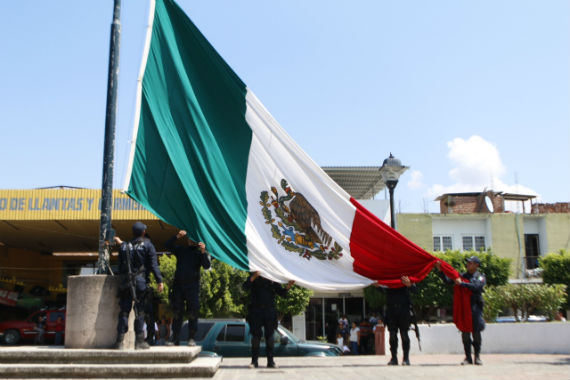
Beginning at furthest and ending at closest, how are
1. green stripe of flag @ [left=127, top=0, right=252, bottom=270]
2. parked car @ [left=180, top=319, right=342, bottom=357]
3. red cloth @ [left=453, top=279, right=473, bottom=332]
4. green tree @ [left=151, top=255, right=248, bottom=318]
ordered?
→ green tree @ [left=151, top=255, right=248, bottom=318] → parked car @ [left=180, top=319, right=342, bottom=357] → red cloth @ [left=453, top=279, right=473, bottom=332] → green stripe of flag @ [left=127, top=0, right=252, bottom=270]

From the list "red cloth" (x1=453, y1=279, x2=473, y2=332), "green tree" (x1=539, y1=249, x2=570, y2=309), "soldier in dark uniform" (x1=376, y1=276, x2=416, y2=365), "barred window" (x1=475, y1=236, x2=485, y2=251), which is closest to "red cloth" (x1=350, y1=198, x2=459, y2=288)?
"soldier in dark uniform" (x1=376, y1=276, x2=416, y2=365)

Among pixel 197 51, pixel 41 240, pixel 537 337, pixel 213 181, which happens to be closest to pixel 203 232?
pixel 213 181

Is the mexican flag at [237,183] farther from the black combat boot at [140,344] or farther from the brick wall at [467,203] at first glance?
the brick wall at [467,203]

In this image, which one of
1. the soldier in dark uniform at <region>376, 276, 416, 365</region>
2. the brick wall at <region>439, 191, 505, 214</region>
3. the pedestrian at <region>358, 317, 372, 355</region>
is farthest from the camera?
the brick wall at <region>439, 191, 505, 214</region>

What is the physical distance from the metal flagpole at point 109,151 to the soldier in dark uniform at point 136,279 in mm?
234

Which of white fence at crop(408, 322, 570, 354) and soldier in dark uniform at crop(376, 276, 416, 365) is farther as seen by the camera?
white fence at crop(408, 322, 570, 354)

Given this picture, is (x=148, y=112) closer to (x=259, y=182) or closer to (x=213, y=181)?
(x=213, y=181)

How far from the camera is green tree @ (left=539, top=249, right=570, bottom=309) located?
25500 millimetres

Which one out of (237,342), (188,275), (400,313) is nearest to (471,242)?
(237,342)

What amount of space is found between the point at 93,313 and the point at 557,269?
79.1ft

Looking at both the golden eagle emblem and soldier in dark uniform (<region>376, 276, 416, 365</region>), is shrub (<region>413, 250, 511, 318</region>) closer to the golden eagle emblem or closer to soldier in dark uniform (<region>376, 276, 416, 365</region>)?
soldier in dark uniform (<region>376, 276, 416, 365</region>)

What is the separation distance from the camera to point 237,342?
12.1 meters

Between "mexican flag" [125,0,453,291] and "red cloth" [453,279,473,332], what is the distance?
1047 millimetres

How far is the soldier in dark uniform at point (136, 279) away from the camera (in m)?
7.01
